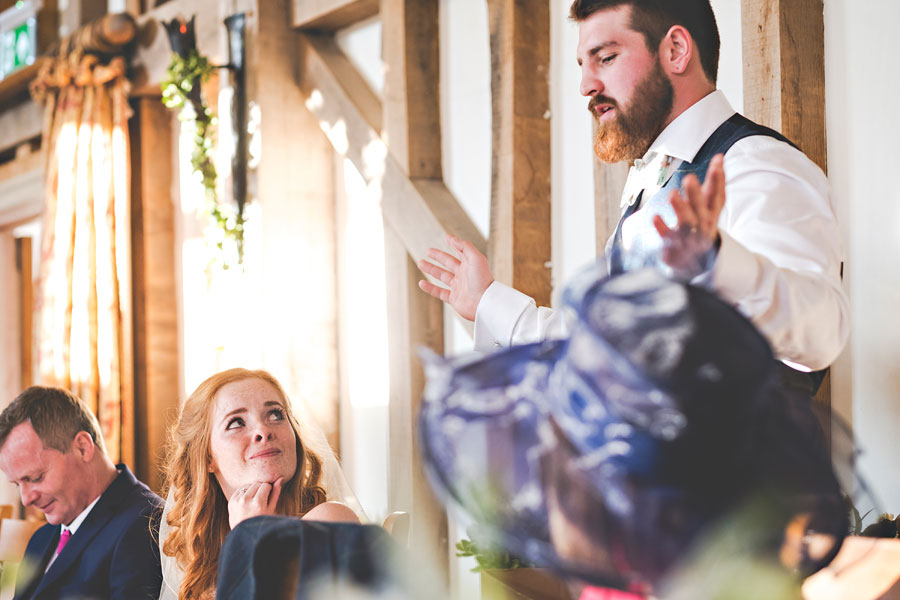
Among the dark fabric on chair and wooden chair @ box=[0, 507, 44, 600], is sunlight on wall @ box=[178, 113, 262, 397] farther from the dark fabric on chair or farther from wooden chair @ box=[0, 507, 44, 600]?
the dark fabric on chair

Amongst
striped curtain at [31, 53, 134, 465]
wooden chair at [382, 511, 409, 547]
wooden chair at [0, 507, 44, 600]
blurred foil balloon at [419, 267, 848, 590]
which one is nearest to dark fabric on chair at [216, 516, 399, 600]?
blurred foil balloon at [419, 267, 848, 590]

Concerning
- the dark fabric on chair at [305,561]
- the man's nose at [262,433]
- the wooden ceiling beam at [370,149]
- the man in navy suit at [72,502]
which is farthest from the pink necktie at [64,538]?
the dark fabric on chair at [305,561]

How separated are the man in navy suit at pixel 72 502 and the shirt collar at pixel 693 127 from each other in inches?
65.7

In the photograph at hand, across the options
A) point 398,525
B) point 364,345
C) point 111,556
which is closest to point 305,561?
point 398,525

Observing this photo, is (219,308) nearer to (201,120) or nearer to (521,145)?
(201,120)

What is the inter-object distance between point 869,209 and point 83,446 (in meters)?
2.12

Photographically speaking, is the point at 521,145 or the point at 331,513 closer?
the point at 331,513

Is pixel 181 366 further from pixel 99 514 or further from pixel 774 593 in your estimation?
pixel 774 593

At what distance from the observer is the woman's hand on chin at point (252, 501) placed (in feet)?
6.88

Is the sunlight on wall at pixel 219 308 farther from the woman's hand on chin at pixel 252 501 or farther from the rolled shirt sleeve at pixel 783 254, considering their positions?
the rolled shirt sleeve at pixel 783 254

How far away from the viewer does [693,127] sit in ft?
5.31

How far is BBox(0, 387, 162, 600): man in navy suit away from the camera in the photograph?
2.54m

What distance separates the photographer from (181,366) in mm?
4730

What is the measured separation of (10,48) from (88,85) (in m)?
1.45
